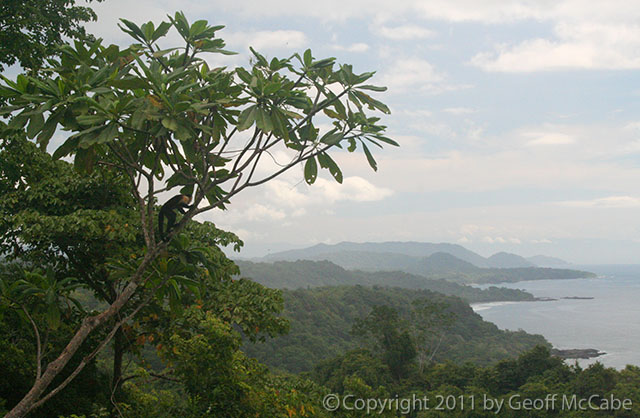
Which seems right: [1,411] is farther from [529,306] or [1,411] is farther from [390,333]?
[529,306]

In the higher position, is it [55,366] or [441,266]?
[55,366]

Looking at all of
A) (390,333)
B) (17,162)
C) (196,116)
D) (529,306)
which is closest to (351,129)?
(196,116)

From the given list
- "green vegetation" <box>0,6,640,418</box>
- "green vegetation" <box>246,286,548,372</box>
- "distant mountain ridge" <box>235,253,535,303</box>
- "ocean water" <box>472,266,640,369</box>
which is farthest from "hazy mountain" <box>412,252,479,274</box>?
"green vegetation" <box>0,6,640,418</box>

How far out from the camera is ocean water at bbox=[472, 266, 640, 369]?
50.2 metres

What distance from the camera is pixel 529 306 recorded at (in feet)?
299

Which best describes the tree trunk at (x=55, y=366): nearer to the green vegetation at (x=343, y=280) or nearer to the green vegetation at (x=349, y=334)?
the green vegetation at (x=349, y=334)

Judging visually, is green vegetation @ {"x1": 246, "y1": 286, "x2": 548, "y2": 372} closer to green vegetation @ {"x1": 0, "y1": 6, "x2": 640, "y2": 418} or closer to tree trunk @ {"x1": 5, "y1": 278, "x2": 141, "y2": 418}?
green vegetation @ {"x1": 0, "y1": 6, "x2": 640, "y2": 418}

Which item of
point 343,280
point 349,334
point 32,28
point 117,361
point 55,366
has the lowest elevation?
point 343,280

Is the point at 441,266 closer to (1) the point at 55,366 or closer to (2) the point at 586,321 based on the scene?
(2) the point at 586,321

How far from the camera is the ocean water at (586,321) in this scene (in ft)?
165

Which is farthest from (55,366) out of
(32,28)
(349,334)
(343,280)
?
(343,280)

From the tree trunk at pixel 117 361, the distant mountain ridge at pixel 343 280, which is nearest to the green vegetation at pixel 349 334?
the tree trunk at pixel 117 361

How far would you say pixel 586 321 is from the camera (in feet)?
228

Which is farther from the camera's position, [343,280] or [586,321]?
[343,280]
